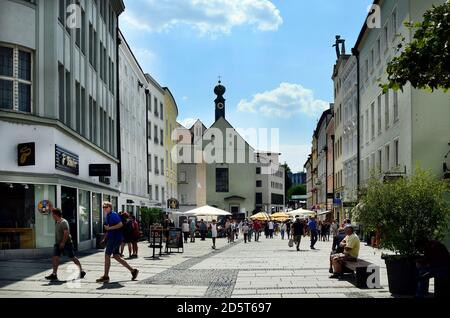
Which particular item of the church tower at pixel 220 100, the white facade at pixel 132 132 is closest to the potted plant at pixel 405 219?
the white facade at pixel 132 132

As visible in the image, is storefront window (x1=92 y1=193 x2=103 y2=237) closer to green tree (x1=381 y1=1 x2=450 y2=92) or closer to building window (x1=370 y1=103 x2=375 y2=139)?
building window (x1=370 y1=103 x2=375 y2=139)

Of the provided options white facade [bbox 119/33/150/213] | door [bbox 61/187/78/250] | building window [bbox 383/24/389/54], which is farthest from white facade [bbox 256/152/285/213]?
door [bbox 61/187/78/250]

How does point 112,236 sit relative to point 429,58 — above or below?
below

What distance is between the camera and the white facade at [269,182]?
378 feet

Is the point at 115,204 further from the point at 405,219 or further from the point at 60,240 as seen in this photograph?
the point at 405,219

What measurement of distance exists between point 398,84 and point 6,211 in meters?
14.1

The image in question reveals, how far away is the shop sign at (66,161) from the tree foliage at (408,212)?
13.0 meters

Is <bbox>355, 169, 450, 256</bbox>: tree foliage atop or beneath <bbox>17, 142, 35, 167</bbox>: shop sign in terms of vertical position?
beneath

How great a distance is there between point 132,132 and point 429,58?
4037 centimetres

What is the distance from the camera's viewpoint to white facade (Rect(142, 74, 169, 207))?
2445 inches

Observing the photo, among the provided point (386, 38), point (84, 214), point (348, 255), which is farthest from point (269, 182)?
point (348, 255)

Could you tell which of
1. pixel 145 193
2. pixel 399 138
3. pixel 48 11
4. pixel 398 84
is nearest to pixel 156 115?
pixel 145 193

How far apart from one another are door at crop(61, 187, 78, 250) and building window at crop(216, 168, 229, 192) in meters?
72.4

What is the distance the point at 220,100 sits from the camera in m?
106
